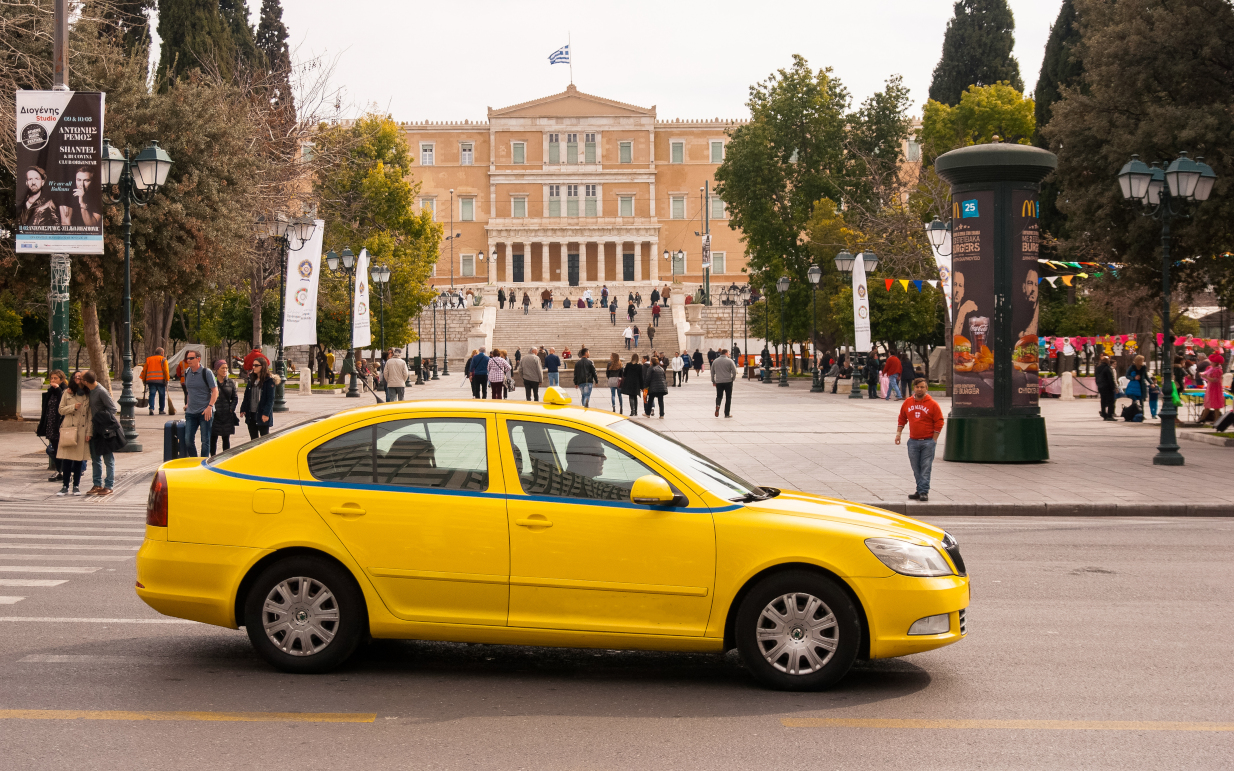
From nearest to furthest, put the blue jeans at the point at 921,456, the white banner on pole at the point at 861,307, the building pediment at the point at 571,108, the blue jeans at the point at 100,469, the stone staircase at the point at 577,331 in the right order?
the blue jeans at the point at 921,456 → the blue jeans at the point at 100,469 → the white banner on pole at the point at 861,307 → the stone staircase at the point at 577,331 → the building pediment at the point at 571,108

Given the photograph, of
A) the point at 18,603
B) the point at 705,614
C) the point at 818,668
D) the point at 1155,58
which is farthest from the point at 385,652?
the point at 1155,58

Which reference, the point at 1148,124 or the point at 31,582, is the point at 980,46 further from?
the point at 31,582

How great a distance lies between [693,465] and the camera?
20.5ft

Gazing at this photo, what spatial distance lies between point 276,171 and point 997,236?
23677 mm

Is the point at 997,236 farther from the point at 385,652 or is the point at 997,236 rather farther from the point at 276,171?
the point at 276,171

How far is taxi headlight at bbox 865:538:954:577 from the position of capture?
578cm

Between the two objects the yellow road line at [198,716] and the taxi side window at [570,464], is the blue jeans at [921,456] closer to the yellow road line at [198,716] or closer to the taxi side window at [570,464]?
the taxi side window at [570,464]

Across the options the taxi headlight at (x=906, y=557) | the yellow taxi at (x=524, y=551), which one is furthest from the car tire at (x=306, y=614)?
the taxi headlight at (x=906, y=557)

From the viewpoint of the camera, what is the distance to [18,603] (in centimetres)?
789

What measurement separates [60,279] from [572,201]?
8945 cm

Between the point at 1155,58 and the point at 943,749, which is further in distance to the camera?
the point at 1155,58

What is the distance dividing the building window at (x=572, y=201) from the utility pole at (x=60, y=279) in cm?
8857

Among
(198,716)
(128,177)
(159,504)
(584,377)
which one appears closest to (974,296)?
(584,377)

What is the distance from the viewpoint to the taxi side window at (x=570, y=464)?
5922 millimetres
